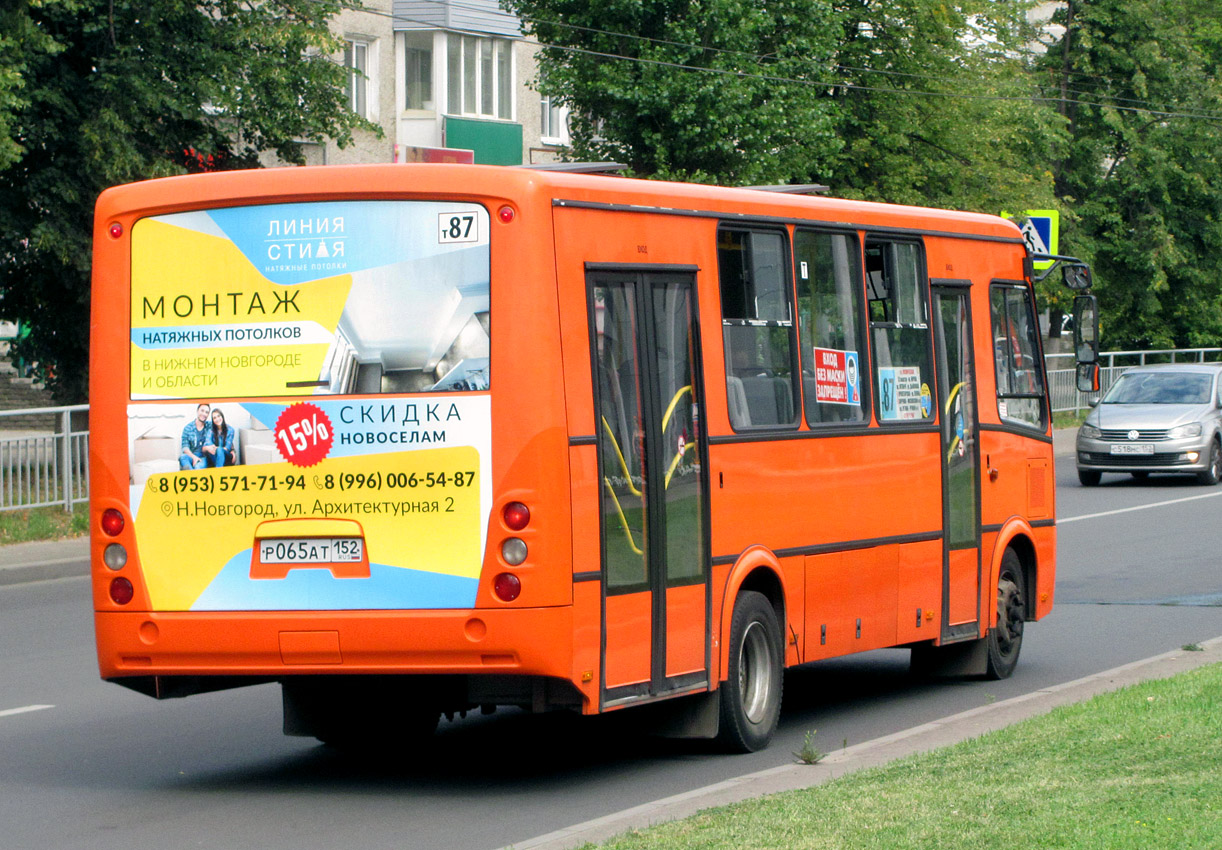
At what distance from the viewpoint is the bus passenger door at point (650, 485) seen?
8.18m

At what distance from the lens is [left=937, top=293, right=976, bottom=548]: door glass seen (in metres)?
11.3

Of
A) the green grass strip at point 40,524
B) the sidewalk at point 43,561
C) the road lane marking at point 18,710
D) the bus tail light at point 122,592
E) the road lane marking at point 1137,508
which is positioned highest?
the bus tail light at point 122,592

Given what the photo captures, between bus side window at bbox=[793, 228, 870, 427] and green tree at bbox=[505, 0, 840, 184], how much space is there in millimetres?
20514

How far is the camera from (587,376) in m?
8.05

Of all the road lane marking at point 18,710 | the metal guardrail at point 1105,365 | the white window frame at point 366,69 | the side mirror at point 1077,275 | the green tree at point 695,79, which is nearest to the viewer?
the road lane marking at point 18,710

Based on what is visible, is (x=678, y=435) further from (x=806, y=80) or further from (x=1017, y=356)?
(x=806, y=80)

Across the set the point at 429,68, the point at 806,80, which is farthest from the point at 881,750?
the point at 429,68

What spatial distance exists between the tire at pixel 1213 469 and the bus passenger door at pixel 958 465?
62.2 feet

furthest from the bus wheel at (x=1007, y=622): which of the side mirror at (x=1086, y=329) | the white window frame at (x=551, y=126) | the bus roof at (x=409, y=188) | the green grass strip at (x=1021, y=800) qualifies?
the white window frame at (x=551, y=126)

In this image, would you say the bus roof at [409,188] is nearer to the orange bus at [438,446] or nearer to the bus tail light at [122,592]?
the orange bus at [438,446]

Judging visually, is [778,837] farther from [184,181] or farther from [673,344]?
[184,181]

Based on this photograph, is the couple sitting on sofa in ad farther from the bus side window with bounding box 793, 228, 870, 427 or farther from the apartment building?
the apartment building

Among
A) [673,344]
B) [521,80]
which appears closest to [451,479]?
[673,344]

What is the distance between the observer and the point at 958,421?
11.5 meters
